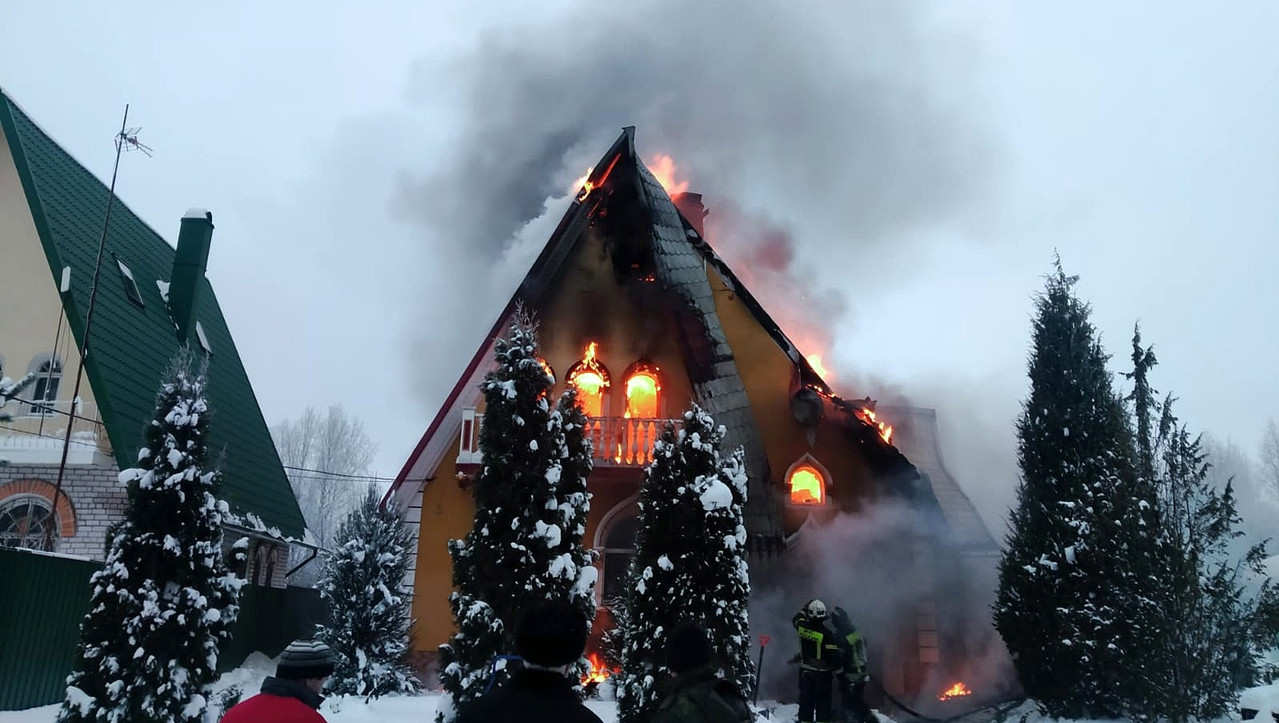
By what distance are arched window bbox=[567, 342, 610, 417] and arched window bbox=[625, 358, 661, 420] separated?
50 cm

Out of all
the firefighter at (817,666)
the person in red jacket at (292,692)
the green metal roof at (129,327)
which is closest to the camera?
the person in red jacket at (292,692)

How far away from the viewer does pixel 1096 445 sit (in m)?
12.3

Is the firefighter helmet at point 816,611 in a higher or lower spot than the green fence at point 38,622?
higher

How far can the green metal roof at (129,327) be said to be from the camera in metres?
14.4

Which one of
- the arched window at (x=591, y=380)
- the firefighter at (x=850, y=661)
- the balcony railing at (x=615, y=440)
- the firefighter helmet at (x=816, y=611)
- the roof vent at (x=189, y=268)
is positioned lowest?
the firefighter at (x=850, y=661)

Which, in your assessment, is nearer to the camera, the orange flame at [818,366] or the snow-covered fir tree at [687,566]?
the snow-covered fir tree at [687,566]

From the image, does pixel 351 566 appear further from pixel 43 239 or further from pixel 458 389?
pixel 43 239

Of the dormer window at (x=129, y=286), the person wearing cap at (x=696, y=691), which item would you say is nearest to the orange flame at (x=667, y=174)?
the dormer window at (x=129, y=286)

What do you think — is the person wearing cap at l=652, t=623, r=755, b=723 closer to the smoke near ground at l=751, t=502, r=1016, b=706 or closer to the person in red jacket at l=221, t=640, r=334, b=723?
the person in red jacket at l=221, t=640, r=334, b=723

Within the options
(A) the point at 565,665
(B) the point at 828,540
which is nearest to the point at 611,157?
(B) the point at 828,540

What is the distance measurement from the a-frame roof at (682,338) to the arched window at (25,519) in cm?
570

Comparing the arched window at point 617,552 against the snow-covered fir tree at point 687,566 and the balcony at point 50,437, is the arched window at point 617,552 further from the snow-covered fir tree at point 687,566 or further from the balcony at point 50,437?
the balcony at point 50,437

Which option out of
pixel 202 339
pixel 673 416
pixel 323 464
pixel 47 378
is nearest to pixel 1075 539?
pixel 673 416

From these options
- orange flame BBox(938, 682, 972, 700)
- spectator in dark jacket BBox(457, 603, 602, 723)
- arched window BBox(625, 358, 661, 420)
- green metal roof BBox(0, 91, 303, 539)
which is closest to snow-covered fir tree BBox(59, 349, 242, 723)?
green metal roof BBox(0, 91, 303, 539)
